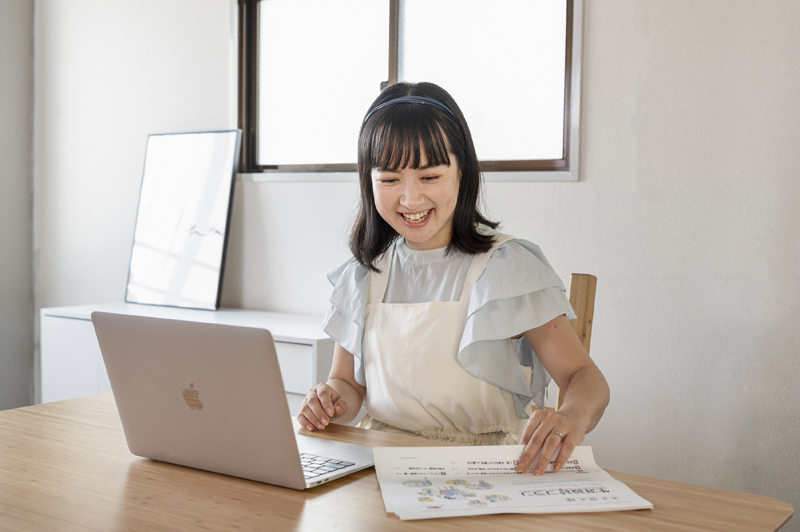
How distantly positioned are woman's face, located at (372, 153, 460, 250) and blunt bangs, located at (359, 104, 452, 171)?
0.01m

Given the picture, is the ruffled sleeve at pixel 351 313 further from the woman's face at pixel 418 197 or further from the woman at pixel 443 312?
the woman's face at pixel 418 197

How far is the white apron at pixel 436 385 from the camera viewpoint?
1.29 meters

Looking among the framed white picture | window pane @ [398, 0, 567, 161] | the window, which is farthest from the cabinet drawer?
window pane @ [398, 0, 567, 161]

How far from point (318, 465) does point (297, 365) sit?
132cm

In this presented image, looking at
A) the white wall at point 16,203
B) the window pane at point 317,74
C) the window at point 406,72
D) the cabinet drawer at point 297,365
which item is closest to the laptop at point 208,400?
the cabinet drawer at point 297,365

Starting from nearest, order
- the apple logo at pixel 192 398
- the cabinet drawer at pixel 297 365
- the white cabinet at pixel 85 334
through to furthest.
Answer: the apple logo at pixel 192 398 < the cabinet drawer at pixel 297 365 < the white cabinet at pixel 85 334

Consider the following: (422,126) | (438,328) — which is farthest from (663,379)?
Result: (422,126)

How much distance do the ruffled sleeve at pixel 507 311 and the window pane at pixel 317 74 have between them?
1.50m

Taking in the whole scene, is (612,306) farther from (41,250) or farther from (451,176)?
(41,250)

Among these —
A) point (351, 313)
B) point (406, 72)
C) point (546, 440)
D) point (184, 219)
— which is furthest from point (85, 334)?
point (546, 440)

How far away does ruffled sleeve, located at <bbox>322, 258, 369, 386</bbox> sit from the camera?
1.40m

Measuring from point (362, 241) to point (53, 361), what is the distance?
1961mm

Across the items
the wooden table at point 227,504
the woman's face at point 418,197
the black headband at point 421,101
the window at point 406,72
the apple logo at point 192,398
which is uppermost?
the window at point 406,72

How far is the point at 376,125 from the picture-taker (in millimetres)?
1306
